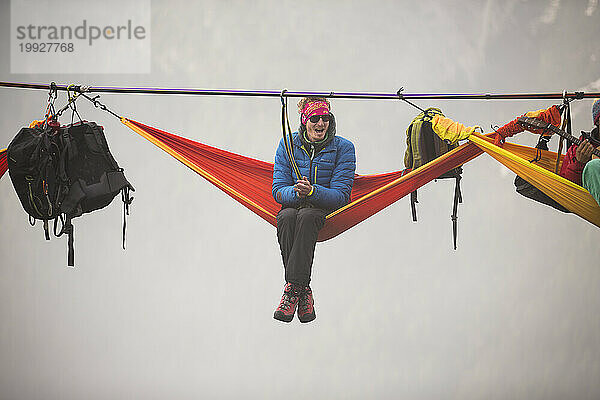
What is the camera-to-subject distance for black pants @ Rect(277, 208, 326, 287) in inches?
94.8

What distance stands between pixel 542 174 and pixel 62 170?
5.76ft

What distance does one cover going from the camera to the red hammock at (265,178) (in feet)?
8.46

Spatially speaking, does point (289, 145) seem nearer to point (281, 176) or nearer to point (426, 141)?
point (281, 176)

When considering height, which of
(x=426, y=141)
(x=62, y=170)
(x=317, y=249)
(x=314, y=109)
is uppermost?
(x=314, y=109)

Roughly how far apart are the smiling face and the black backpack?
2.52ft

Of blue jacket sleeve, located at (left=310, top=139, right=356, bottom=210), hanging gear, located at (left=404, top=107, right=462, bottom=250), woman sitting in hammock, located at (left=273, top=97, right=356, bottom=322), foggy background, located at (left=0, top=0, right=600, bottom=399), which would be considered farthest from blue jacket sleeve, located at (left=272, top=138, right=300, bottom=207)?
foggy background, located at (left=0, top=0, right=600, bottom=399)

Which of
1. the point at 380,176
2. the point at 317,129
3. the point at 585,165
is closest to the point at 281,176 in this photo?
the point at 317,129

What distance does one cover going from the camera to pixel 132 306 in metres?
3.64

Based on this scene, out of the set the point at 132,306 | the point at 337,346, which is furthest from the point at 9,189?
the point at 337,346

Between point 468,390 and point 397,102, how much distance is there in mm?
1622

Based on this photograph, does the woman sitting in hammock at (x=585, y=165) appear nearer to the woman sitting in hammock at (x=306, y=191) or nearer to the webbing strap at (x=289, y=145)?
the woman sitting in hammock at (x=306, y=191)

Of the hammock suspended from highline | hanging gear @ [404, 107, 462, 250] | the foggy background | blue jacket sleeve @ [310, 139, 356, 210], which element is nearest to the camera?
the hammock suspended from highline

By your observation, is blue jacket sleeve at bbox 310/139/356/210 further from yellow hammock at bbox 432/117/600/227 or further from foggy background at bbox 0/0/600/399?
foggy background at bbox 0/0/600/399

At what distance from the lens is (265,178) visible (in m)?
2.82
